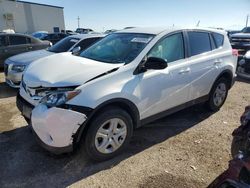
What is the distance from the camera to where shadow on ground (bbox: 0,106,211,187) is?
10.5ft

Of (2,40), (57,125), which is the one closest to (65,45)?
(2,40)

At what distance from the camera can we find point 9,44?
930cm

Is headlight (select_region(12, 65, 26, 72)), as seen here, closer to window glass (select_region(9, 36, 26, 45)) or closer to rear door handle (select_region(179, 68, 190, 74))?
window glass (select_region(9, 36, 26, 45))

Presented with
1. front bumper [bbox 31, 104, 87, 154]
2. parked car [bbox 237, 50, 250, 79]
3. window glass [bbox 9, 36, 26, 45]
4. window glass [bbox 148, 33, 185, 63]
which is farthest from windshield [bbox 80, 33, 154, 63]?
window glass [bbox 9, 36, 26, 45]

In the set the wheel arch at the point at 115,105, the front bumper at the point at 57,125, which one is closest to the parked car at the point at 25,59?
the wheel arch at the point at 115,105

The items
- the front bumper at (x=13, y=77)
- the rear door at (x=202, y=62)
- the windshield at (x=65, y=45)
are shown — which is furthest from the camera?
the windshield at (x=65, y=45)

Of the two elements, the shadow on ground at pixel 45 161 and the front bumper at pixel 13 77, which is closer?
the shadow on ground at pixel 45 161

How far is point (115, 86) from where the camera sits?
3.37 meters

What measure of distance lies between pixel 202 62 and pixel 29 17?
43.2 m

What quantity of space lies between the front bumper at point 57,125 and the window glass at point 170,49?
153cm

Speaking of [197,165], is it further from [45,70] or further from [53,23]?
[53,23]

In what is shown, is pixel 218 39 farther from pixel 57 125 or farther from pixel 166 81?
pixel 57 125

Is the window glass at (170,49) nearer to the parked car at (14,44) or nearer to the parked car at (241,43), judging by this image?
the parked car at (14,44)

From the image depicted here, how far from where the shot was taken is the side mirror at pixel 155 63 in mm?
3631
